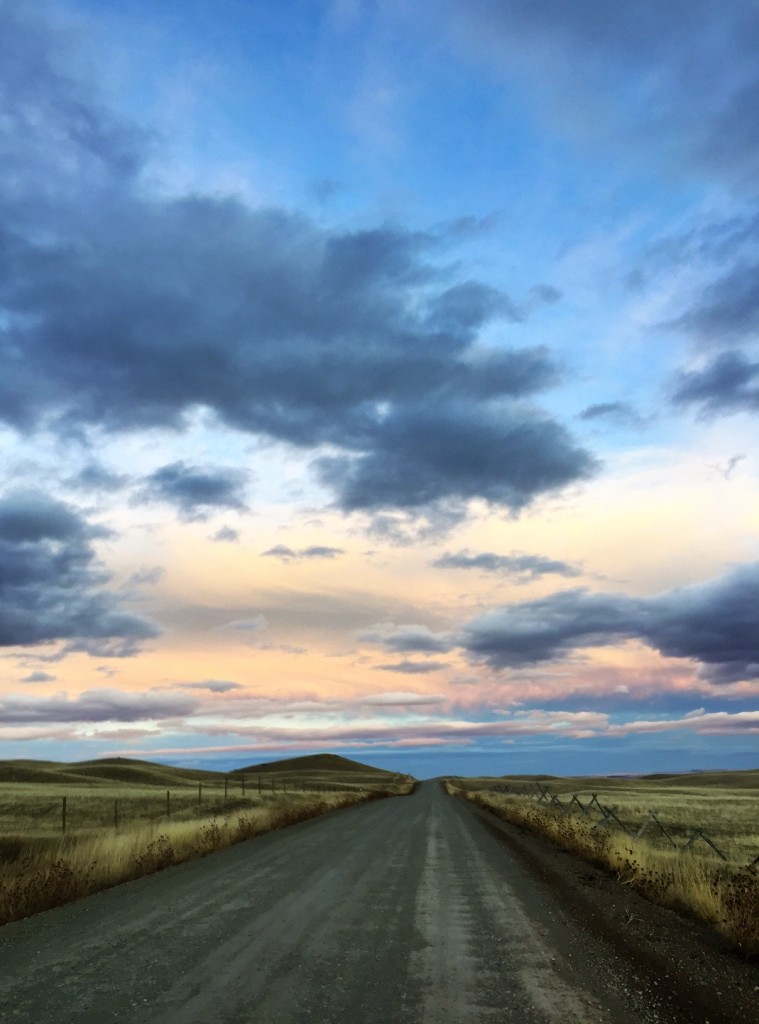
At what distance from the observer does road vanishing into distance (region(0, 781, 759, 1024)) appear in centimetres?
617

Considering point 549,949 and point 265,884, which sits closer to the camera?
point 549,949

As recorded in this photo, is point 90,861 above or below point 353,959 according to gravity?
below

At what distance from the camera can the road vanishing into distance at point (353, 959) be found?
617 cm

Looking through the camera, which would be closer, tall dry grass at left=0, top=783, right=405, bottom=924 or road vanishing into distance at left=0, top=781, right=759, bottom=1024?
road vanishing into distance at left=0, top=781, right=759, bottom=1024

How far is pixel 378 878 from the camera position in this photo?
13805mm

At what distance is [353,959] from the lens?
25.2ft

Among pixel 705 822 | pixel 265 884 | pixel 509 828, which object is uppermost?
pixel 265 884

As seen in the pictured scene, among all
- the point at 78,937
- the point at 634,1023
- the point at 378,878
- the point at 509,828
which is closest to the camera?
the point at 634,1023

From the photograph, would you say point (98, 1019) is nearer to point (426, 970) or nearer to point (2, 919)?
point (426, 970)

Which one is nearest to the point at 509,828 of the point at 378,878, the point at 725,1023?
the point at 378,878

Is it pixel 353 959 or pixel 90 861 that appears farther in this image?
pixel 90 861

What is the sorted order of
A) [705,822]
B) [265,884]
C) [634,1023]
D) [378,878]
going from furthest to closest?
[705,822], [378,878], [265,884], [634,1023]

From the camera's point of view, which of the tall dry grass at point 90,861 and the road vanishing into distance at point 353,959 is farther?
the tall dry grass at point 90,861

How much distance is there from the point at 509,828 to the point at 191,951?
21164mm
